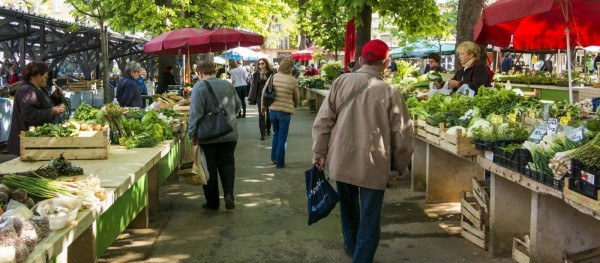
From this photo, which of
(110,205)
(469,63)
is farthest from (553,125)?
(469,63)

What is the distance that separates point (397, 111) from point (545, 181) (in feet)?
3.72

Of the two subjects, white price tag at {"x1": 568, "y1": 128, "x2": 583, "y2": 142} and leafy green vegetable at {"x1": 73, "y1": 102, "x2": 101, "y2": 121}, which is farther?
leafy green vegetable at {"x1": 73, "y1": 102, "x2": 101, "y2": 121}

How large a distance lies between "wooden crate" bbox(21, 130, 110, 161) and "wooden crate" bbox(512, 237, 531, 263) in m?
3.66

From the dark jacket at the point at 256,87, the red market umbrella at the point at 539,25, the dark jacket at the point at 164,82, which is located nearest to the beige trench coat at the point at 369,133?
the red market umbrella at the point at 539,25

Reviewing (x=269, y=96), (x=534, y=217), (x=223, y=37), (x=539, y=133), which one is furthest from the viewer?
(x=223, y=37)

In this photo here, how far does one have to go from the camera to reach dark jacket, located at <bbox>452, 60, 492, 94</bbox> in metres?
8.10

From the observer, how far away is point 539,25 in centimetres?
865

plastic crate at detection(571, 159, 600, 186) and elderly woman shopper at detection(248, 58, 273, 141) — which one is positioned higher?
elderly woman shopper at detection(248, 58, 273, 141)

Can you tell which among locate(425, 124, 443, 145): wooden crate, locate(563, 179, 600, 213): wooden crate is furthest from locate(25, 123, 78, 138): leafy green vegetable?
locate(563, 179, 600, 213): wooden crate

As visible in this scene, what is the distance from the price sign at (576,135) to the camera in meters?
4.59

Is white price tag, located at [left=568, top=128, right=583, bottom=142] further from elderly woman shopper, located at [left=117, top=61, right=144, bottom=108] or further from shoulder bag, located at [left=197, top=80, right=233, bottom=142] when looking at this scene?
elderly woman shopper, located at [left=117, top=61, right=144, bottom=108]

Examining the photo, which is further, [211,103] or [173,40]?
[173,40]

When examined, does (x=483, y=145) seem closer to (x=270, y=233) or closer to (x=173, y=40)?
(x=270, y=233)

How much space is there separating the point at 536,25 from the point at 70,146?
619 cm
